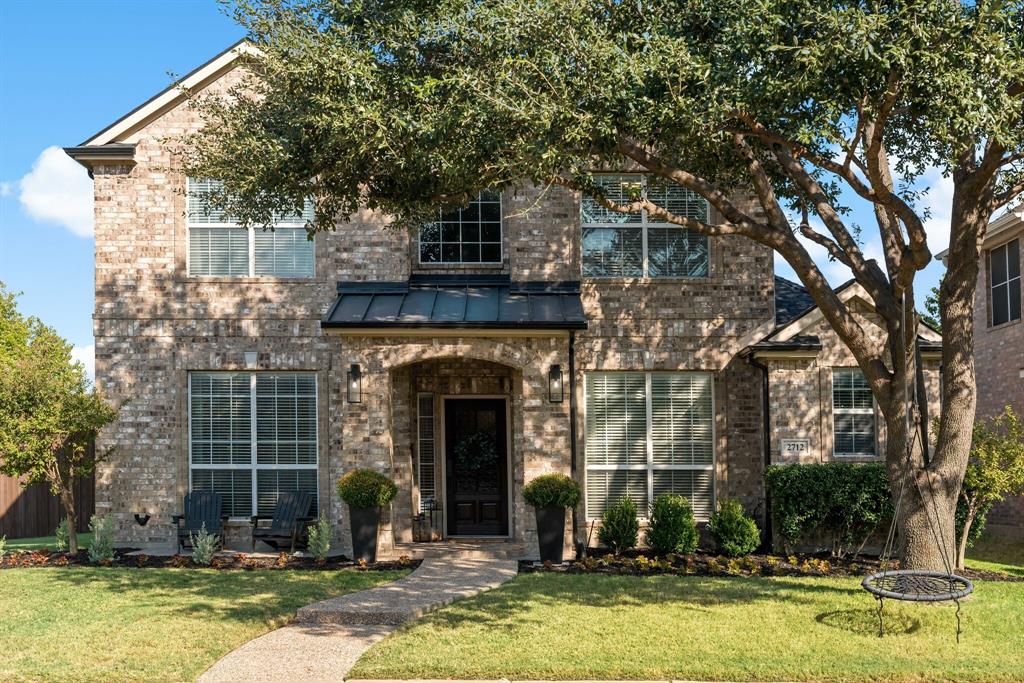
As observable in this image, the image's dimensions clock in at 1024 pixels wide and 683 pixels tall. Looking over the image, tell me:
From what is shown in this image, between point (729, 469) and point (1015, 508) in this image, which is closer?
point (729, 469)

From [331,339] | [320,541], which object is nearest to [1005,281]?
[331,339]

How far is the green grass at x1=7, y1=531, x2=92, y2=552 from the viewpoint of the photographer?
14.5 meters

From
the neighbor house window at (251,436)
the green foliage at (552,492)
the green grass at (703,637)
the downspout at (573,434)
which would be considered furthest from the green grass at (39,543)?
the green grass at (703,637)

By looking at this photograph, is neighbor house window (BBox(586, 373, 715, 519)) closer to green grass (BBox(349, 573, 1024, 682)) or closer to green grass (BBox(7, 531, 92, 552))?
green grass (BBox(349, 573, 1024, 682))

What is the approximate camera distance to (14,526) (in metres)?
17.4

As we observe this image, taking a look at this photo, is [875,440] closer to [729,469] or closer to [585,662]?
[729,469]

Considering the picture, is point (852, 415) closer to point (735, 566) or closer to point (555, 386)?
point (735, 566)

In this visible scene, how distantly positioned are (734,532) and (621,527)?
1630mm

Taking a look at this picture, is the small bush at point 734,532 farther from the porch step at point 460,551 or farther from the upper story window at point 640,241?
the upper story window at point 640,241

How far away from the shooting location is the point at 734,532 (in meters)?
12.8

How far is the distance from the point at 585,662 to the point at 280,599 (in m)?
4.02

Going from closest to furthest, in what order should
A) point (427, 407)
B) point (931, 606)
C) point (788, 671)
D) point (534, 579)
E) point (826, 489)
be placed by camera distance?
point (788, 671), point (931, 606), point (534, 579), point (826, 489), point (427, 407)

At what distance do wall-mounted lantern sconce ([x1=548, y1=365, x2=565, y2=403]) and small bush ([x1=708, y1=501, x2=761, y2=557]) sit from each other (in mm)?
A: 2977

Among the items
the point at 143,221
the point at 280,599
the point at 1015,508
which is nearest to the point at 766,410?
the point at 1015,508
